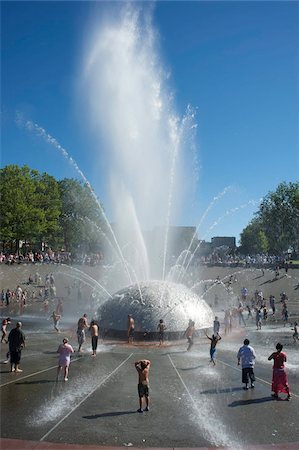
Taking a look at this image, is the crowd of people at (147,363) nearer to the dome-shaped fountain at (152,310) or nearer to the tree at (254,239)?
the dome-shaped fountain at (152,310)

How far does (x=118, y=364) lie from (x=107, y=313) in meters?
6.83

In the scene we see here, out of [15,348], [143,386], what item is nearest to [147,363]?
[143,386]

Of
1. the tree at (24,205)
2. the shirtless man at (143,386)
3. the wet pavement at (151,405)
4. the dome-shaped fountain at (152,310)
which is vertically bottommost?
the wet pavement at (151,405)

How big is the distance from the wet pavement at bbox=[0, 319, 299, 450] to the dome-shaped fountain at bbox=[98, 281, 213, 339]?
364 cm

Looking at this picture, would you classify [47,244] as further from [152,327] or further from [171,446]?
[171,446]

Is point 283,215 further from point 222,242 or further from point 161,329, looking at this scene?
point 222,242

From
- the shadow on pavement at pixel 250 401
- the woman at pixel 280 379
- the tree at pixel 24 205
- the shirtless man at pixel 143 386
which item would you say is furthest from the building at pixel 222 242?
the shirtless man at pixel 143 386

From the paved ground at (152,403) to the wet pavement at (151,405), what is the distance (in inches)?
0.8

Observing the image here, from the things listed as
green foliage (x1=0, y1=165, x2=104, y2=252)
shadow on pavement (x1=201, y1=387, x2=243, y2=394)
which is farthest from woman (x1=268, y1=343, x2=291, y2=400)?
green foliage (x1=0, y1=165, x2=104, y2=252)

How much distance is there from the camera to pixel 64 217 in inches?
3469

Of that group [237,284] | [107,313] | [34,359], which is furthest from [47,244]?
[34,359]

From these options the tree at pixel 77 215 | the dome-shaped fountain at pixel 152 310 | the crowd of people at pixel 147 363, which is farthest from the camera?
the tree at pixel 77 215

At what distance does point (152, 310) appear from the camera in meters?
20.6

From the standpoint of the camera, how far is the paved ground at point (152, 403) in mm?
8297
